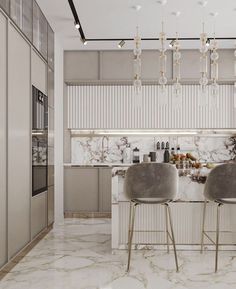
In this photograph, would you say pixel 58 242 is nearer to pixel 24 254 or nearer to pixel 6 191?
pixel 24 254

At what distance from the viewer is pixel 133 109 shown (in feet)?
21.8

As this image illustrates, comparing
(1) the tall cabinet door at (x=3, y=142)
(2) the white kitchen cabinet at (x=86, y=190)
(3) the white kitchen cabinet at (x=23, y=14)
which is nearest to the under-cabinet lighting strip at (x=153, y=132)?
(2) the white kitchen cabinet at (x=86, y=190)

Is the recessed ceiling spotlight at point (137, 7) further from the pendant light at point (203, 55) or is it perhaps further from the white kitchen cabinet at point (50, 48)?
the white kitchen cabinet at point (50, 48)

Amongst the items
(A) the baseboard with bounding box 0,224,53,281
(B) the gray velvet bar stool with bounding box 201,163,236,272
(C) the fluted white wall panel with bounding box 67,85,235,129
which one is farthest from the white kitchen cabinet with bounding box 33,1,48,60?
(B) the gray velvet bar stool with bounding box 201,163,236,272

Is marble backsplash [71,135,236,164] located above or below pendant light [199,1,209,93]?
below

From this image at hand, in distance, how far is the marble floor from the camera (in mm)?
3090

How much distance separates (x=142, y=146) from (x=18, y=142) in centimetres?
326

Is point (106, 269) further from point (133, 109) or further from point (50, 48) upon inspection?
point (133, 109)

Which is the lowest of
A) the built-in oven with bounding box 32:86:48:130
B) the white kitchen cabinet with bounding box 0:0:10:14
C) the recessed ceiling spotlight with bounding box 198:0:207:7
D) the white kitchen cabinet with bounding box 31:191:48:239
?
the white kitchen cabinet with bounding box 31:191:48:239

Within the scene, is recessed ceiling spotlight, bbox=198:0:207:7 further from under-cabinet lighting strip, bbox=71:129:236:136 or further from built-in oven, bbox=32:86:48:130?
under-cabinet lighting strip, bbox=71:129:236:136

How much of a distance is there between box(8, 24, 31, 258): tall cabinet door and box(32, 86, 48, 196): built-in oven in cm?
20

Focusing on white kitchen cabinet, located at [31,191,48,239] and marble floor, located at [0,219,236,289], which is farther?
white kitchen cabinet, located at [31,191,48,239]

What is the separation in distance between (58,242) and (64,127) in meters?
2.47

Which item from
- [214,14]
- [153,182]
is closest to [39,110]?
[153,182]
